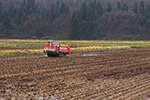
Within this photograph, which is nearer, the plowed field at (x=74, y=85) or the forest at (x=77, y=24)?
the plowed field at (x=74, y=85)

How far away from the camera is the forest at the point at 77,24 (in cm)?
12975

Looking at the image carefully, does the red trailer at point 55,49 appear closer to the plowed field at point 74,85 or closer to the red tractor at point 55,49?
the red tractor at point 55,49

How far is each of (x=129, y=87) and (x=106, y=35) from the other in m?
121

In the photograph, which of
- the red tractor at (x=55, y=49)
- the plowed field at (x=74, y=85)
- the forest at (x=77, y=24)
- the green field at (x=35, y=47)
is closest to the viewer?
the plowed field at (x=74, y=85)

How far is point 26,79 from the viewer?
15.5m

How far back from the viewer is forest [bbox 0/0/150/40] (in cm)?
12975

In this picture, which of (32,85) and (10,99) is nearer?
(10,99)

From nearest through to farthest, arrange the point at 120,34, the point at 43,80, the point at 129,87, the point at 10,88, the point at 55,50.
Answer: the point at 10,88 < the point at 129,87 < the point at 43,80 < the point at 55,50 < the point at 120,34

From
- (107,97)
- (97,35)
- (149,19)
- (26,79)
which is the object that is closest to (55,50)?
(26,79)

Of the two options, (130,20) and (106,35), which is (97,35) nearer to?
(106,35)

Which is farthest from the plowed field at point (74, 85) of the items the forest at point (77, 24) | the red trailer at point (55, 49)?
the forest at point (77, 24)

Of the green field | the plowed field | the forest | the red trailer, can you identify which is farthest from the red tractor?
the forest

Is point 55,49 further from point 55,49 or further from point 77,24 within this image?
point 77,24

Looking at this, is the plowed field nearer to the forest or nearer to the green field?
the green field
